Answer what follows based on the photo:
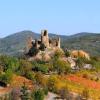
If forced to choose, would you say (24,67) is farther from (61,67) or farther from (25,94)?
(25,94)

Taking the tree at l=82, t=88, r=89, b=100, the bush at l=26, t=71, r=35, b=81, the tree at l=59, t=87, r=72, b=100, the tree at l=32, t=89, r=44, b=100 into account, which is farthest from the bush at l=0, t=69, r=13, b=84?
the tree at l=82, t=88, r=89, b=100

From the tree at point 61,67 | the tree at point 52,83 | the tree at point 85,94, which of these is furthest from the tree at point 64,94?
the tree at point 61,67

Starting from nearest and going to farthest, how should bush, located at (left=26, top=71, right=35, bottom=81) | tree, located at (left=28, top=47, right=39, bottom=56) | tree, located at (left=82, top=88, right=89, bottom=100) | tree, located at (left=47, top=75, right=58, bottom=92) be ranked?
tree, located at (left=82, top=88, right=89, bottom=100)
tree, located at (left=47, top=75, right=58, bottom=92)
bush, located at (left=26, top=71, right=35, bottom=81)
tree, located at (left=28, top=47, right=39, bottom=56)

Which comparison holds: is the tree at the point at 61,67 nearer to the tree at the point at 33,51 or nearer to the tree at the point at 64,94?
the tree at the point at 33,51

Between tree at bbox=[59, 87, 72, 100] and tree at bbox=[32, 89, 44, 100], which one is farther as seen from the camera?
tree at bbox=[59, 87, 72, 100]

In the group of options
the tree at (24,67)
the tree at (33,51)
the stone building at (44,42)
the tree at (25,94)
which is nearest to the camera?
the tree at (25,94)

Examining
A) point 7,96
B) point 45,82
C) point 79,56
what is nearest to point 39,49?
point 79,56

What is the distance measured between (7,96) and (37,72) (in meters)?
32.1

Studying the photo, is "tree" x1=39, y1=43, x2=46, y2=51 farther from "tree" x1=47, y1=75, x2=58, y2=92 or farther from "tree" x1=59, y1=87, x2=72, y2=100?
"tree" x1=59, y1=87, x2=72, y2=100

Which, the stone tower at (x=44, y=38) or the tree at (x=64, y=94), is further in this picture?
the stone tower at (x=44, y=38)

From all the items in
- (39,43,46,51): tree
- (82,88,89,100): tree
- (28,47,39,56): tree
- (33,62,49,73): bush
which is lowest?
(82,88,89,100): tree

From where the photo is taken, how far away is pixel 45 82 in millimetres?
108438

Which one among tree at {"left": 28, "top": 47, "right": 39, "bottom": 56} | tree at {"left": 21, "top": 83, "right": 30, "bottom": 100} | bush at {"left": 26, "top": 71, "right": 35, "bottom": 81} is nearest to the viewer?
tree at {"left": 21, "top": 83, "right": 30, "bottom": 100}

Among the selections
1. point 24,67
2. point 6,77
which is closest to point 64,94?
point 6,77
